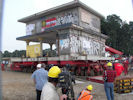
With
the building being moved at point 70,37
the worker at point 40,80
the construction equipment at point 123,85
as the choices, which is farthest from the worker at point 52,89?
the building being moved at point 70,37

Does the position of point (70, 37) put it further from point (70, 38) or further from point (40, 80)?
point (40, 80)

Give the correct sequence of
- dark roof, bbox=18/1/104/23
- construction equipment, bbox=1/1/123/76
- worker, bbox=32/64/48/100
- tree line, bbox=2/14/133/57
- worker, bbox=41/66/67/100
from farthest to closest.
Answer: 1. tree line, bbox=2/14/133/57
2. dark roof, bbox=18/1/104/23
3. construction equipment, bbox=1/1/123/76
4. worker, bbox=32/64/48/100
5. worker, bbox=41/66/67/100

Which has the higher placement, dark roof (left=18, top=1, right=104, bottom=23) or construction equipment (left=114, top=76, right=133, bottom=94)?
dark roof (left=18, top=1, right=104, bottom=23)

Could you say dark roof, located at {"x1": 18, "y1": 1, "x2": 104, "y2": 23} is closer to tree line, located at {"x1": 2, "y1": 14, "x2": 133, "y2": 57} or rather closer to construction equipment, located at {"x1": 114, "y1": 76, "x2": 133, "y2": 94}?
construction equipment, located at {"x1": 114, "y1": 76, "x2": 133, "y2": 94}

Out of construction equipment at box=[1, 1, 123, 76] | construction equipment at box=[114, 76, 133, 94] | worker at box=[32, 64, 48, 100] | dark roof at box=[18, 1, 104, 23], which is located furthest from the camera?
dark roof at box=[18, 1, 104, 23]

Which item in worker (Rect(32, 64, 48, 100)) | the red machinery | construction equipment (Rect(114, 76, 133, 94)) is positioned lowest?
construction equipment (Rect(114, 76, 133, 94))

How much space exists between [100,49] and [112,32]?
501 inches

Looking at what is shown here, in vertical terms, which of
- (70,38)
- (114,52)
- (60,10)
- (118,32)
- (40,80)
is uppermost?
(60,10)

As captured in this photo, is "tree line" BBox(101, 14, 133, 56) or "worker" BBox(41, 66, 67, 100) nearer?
"worker" BBox(41, 66, 67, 100)

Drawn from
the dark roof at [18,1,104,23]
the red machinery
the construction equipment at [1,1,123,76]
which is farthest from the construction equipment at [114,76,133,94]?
the red machinery

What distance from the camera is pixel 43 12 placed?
65.3 feet

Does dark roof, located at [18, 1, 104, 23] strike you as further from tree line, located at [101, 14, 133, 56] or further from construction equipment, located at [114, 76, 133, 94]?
tree line, located at [101, 14, 133, 56]

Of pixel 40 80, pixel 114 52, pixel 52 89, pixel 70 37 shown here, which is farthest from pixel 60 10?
pixel 52 89

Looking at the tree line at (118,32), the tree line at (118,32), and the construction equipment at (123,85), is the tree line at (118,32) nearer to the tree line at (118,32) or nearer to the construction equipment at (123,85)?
the tree line at (118,32)
